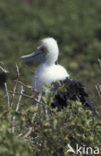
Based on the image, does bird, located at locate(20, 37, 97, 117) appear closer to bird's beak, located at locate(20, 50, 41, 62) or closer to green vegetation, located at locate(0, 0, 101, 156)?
bird's beak, located at locate(20, 50, 41, 62)

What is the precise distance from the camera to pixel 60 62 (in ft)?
22.2

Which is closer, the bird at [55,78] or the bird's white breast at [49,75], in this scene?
the bird at [55,78]

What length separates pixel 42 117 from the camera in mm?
2939

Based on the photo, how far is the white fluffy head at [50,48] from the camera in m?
3.98

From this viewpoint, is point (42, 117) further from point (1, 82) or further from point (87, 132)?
point (1, 82)

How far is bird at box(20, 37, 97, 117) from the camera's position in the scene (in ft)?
12.0

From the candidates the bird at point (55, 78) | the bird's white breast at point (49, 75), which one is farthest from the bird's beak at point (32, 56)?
the bird's white breast at point (49, 75)

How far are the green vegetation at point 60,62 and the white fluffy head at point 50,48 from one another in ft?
1.05

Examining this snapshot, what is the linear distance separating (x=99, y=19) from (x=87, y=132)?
723 centimetres

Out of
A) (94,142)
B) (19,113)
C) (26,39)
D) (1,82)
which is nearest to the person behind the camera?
(19,113)

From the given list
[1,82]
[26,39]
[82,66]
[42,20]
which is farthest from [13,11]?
[1,82]

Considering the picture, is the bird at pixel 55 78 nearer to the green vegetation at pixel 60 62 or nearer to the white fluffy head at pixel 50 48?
the white fluffy head at pixel 50 48

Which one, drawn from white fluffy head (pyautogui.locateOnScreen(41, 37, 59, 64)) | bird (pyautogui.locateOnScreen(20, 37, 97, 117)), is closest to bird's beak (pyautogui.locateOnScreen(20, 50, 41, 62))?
bird (pyautogui.locateOnScreen(20, 37, 97, 117))

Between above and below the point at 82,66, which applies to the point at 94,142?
below
